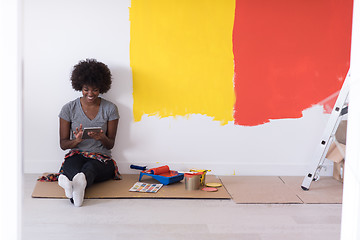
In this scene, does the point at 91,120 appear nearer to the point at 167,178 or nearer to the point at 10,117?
the point at 167,178

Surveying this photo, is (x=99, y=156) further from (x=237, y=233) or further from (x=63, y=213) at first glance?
(x=237, y=233)

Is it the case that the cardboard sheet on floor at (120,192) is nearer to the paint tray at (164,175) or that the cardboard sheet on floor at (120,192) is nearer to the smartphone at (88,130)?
the paint tray at (164,175)

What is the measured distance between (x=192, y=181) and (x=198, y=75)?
0.95 meters

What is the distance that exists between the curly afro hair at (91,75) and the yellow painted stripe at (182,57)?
28 cm

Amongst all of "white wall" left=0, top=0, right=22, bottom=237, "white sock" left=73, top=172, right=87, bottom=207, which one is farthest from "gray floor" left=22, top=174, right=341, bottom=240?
"white wall" left=0, top=0, right=22, bottom=237

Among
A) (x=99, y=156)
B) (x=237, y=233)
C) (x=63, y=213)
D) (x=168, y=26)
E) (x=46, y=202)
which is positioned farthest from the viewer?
(x=168, y=26)

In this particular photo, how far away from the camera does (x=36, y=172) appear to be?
3344 mm

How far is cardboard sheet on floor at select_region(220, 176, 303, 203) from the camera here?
2715mm

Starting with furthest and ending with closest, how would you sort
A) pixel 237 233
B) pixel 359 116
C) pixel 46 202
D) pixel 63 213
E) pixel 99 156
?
pixel 99 156, pixel 46 202, pixel 63 213, pixel 237 233, pixel 359 116

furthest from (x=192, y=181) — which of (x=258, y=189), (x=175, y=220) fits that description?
(x=175, y=220)

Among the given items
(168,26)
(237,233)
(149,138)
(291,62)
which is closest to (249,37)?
(291,62)

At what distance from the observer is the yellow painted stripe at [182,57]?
332 centimetres

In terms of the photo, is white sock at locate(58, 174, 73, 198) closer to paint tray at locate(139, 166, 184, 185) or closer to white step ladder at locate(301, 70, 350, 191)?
paint tray at locate(139, 166, 184, 185)

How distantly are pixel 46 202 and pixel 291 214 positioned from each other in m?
1.51
